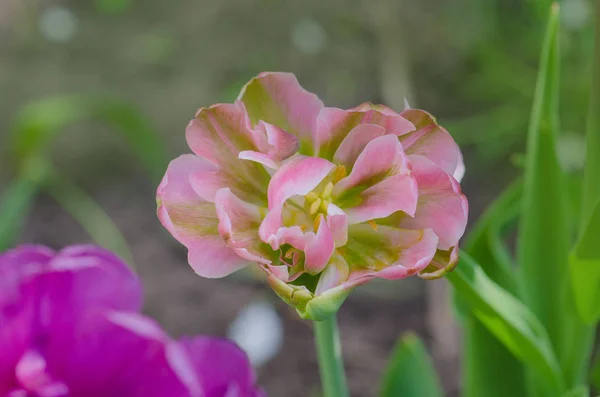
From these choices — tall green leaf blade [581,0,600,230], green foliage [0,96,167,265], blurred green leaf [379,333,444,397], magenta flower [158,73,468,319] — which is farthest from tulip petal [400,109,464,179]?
green foliage [0,96,167,265]

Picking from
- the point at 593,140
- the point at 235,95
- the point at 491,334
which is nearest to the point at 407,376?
the point at 491,334

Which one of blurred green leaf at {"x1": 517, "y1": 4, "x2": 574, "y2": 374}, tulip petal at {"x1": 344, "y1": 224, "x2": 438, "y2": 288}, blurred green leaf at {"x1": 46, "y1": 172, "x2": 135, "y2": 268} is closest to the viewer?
tulip petal at {"x1": 344, "y1": 224, "x2": 438, "y2": 288}

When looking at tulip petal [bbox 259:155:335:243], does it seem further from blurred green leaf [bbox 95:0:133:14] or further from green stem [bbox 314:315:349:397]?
blurred green leaf [bbox 95:0:133:14]

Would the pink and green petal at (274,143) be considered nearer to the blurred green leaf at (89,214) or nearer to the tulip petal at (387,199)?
the tulip petal at (387,199)

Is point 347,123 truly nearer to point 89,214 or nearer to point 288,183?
point 288,183

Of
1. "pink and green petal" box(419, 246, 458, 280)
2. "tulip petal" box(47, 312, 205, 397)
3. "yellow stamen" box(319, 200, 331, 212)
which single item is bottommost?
"tulip petal" box(47, 312, 205, 397)

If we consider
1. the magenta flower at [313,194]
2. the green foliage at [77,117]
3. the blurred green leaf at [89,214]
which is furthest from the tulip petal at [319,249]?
the blurred green leaf at [89,214]

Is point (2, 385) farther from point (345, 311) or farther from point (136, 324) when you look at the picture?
point (345, 311)
